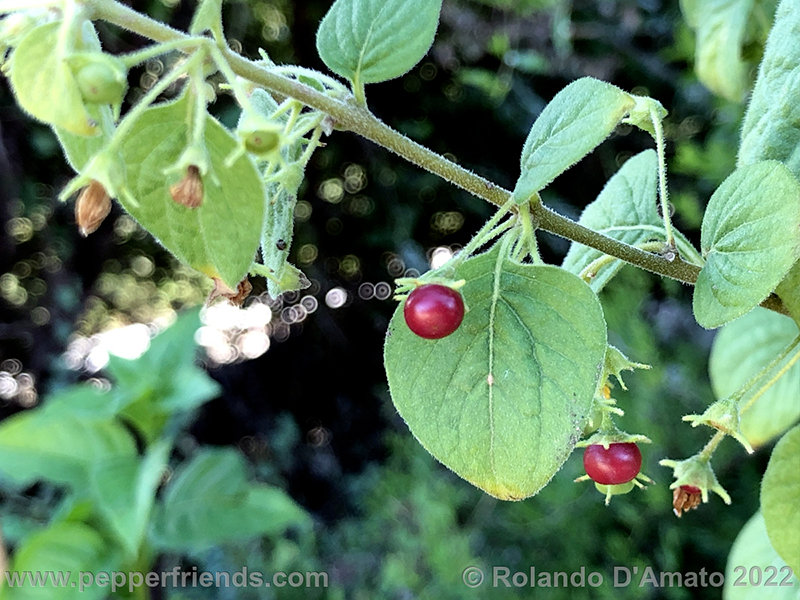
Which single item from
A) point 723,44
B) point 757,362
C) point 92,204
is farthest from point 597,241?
point 723,44

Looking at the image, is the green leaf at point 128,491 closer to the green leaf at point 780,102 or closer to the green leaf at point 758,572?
the green leaf at point 758,572

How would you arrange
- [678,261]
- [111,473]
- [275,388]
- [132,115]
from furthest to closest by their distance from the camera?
[275,388] < [111,473] < [678,261] < [132,115]

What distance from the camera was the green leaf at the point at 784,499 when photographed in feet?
1.64

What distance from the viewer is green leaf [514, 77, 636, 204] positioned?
15.6 inches

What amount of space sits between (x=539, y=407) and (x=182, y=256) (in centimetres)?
21

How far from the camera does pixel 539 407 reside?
0.39 meters

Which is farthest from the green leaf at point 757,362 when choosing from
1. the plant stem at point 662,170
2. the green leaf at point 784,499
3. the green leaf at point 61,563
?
the green leaf at point 61,563

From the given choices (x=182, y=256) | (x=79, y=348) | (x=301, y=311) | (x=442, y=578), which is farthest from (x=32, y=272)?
(x=182, y=256)

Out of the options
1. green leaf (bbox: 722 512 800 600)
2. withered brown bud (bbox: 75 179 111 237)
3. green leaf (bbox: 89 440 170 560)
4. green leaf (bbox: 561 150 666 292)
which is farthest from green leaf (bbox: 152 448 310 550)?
withered brown bud (bbox: 75 179 111 237)

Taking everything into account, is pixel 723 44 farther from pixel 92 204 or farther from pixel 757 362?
pixel 92 204

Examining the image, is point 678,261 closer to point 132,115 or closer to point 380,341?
point 132,115

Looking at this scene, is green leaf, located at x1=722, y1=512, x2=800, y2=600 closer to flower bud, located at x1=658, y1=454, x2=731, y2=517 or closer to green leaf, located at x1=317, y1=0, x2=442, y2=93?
flower bud, located at x1=658, y1=454, x2=731, y2=517

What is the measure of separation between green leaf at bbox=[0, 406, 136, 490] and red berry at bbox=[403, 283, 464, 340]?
1.26 m

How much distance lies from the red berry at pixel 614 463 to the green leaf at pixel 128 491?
3.25 feet
